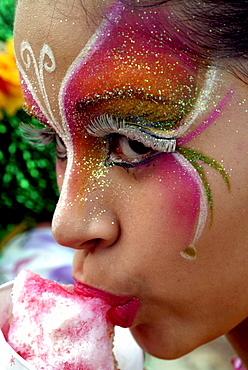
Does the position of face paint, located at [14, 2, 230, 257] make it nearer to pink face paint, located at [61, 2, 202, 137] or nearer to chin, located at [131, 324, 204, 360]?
pink face paint, located at [61, 2, 202, 137]

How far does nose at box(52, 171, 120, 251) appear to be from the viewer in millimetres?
828

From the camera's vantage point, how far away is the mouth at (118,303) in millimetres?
894

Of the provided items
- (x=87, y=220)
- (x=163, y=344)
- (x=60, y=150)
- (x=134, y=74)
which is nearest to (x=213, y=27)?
(x=134, y=74)

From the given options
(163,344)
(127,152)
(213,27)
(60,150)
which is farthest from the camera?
(60,150)

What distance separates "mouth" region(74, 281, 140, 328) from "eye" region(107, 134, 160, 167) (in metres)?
0.26

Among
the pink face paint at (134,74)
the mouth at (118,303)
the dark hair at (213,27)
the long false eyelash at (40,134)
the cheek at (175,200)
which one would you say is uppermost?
Result: the dark hair at (213,27)

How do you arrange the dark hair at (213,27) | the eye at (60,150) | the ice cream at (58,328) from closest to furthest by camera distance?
the dark hair at (213,27)
the ice cream at (58,328)
the eye at (60,150)

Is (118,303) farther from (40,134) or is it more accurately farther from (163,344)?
(40,134)

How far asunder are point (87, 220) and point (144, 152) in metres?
0.16

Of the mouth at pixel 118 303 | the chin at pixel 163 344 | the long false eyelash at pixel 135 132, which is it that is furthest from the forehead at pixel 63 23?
the chin at pixel 163 344

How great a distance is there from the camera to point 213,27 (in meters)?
0.74

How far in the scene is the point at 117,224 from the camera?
0.83m

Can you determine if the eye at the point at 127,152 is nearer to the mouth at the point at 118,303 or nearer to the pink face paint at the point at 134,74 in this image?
the pink face paint at the point at 134,74

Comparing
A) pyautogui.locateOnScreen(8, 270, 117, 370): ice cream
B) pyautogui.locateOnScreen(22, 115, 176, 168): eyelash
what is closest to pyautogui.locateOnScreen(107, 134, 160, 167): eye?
pyautogui.locateOnScreen(22, 115, 176, 168): eyelash
